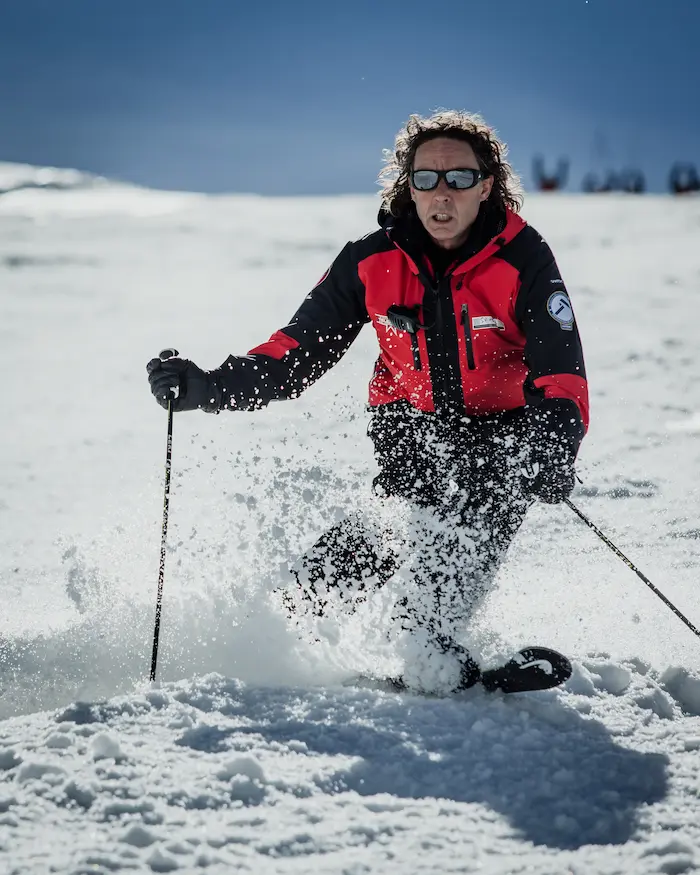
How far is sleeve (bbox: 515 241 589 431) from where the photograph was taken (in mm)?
2889

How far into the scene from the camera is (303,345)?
3.38 meters

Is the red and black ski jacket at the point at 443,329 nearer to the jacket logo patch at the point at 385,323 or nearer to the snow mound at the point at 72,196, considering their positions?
the jacket logo patch at the point at 385,323

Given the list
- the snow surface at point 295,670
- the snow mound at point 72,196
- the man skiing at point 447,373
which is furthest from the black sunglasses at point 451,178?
the snow mound at point 72,196

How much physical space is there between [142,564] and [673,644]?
2221 mm

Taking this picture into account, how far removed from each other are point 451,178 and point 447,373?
0.69 meters

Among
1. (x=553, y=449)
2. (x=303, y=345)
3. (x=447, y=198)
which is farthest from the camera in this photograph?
(x=303, y=345)

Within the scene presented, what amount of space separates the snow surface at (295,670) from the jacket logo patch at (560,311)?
112 centimetres

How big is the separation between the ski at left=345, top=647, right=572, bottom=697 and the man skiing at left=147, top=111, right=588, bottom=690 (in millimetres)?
22

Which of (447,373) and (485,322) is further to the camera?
(447,373)

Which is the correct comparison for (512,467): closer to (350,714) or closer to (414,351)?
(414,351)

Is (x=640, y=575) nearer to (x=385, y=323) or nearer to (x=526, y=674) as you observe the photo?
(x=526, y=674)

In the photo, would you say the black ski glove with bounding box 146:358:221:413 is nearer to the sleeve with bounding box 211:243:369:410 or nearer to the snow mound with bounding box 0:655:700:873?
the sleeve with bounding box 211:243:369:410

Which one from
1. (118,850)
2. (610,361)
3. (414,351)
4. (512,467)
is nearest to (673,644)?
(512,467)

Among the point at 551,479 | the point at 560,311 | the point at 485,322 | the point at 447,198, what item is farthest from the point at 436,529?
the point at 447,198
